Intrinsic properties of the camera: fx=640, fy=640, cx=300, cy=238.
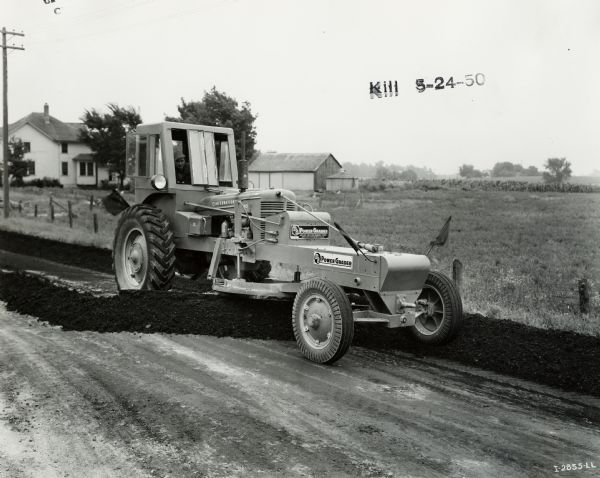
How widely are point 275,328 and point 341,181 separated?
29998 mm

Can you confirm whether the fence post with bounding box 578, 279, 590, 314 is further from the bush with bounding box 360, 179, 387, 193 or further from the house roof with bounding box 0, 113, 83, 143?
the house roof with bounding box 0, 113, 83, 143

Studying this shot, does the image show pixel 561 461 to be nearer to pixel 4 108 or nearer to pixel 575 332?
pixel 575 332

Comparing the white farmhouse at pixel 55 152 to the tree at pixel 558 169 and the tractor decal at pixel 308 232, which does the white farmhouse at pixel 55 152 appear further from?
the tractor decal at pixel 308 232

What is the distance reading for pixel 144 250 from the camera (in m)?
9.66

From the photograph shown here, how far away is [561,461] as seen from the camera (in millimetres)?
4430

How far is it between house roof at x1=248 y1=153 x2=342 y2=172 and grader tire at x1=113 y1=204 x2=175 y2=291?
23.6 m

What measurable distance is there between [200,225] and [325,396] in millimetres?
4189

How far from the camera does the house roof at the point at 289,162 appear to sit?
3359 cm

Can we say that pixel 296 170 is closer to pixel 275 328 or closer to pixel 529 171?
pixel 529 171

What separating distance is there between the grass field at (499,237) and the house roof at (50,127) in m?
34.9

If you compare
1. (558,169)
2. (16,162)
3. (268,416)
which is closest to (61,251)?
(268,416)

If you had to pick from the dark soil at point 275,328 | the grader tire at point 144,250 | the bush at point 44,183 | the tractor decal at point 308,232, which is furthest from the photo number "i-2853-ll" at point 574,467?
the bush at point 44,183

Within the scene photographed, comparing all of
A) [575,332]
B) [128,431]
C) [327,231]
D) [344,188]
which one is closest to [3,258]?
[327,231]

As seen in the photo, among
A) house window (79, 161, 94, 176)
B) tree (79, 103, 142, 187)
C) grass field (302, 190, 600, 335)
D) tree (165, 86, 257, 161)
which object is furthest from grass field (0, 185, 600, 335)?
house window (79, 161, 94, 176)
